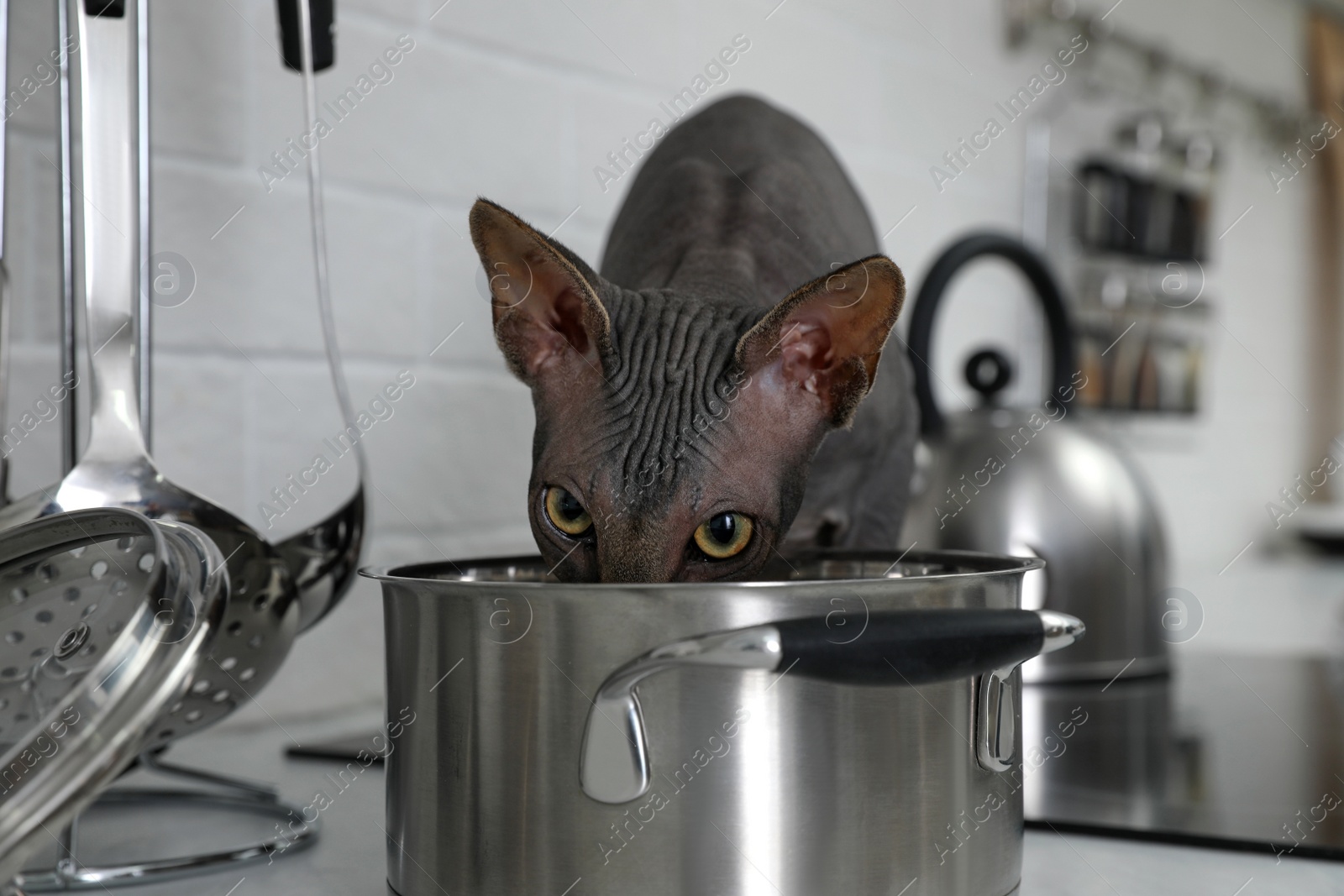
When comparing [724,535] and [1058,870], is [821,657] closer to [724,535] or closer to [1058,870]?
[724,535]

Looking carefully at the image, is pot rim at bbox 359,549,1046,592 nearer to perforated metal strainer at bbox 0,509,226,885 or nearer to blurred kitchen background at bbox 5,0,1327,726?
perforated metal strainer at bbox 0,509,226,885

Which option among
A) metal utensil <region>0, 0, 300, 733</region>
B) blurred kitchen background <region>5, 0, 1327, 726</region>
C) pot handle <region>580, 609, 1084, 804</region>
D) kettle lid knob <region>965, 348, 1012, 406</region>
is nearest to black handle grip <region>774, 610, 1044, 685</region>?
Result: pot handle <region>580, 609, 1084, 804</region>

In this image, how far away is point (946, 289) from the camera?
42.6 inches

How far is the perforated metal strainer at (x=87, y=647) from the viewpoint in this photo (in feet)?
1.05

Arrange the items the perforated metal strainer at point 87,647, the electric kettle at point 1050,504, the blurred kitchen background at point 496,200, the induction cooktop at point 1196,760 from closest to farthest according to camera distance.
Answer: the perforated metal strainer at point 87,647 → the induction cooktop at point 1196,760 → the blurred kitchen background at point 496,200 → the electric kettle at point 1050,504

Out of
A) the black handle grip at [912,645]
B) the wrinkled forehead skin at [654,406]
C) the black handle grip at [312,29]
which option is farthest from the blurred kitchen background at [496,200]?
the black handle grip at [912,645]

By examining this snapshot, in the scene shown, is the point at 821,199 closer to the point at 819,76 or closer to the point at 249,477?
the point at 249,477

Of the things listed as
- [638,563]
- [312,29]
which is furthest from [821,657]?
[312,29]

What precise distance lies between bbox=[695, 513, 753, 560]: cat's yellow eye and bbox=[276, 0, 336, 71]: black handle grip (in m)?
0.38

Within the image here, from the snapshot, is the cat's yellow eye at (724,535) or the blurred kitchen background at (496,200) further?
the blurred kitchen background at (496,200)

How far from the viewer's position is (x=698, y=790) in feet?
1.32

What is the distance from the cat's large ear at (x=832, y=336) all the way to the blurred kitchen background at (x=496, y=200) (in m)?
0.26

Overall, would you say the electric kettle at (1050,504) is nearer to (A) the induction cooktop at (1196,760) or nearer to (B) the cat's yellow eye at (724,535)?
(A) the induction cooktop at (1196,760)

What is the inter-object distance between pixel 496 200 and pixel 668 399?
2.12ft
